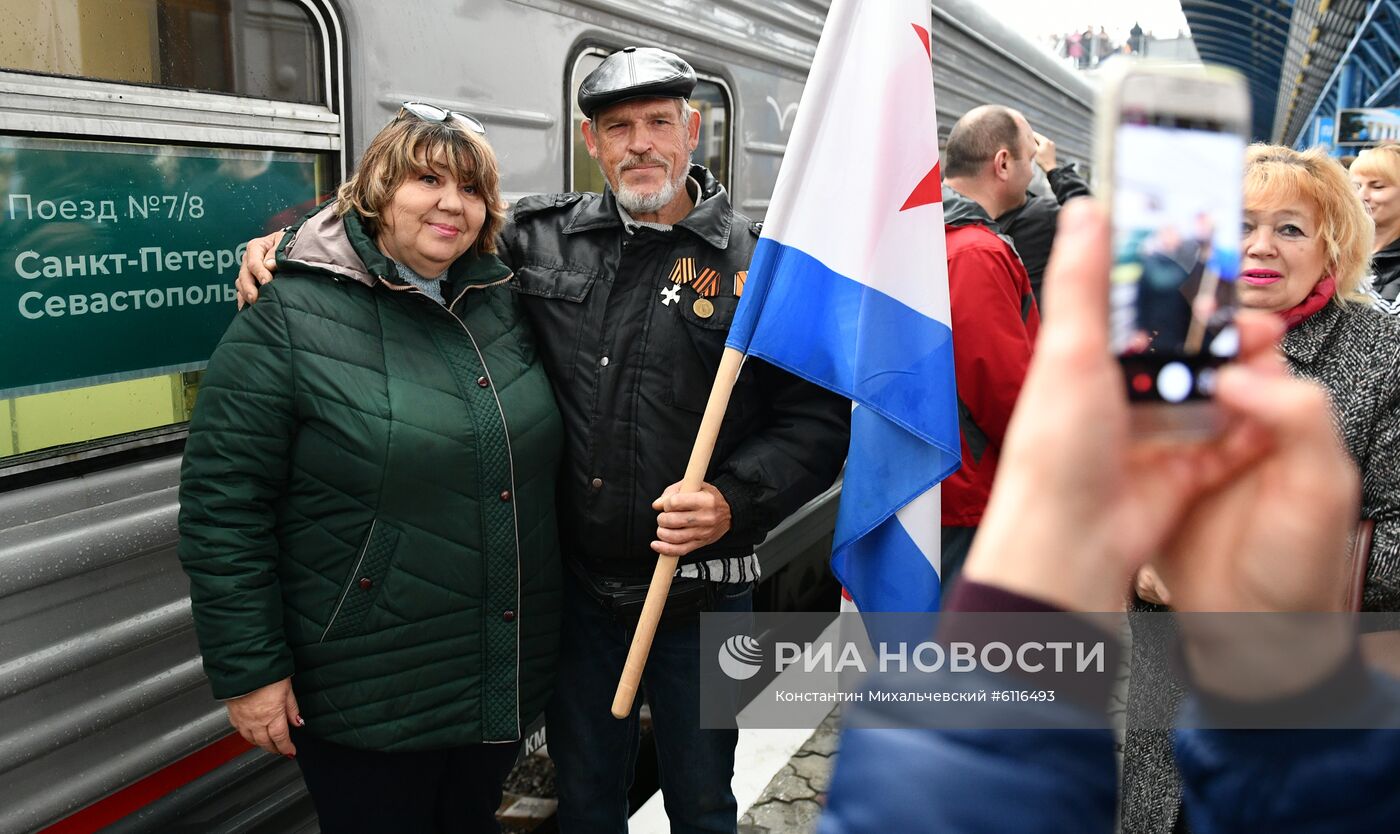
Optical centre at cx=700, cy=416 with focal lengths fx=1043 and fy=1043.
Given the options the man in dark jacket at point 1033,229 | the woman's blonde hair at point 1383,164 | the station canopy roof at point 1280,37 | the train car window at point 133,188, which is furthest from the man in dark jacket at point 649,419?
the station canopy roof at point 1280,37

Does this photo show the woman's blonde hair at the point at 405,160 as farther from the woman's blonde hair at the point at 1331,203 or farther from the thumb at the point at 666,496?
the woman's blonde hair at the point at 1331,203

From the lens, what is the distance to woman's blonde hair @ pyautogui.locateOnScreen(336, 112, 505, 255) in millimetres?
1891

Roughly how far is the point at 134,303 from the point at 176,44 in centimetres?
48

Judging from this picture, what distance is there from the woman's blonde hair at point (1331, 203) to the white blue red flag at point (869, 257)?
59 cm

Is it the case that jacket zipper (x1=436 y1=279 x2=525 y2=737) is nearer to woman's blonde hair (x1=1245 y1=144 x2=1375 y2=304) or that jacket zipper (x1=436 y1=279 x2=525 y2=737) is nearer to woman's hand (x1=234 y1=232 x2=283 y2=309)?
woman's hand (x1=234 y1=232 x2=283 y2=309)

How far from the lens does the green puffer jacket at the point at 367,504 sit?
173 cm

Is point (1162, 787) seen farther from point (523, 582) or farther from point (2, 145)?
point (2, 145)

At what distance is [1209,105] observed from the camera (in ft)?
2.11

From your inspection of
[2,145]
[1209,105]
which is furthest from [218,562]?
[1209,105]

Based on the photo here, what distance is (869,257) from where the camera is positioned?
82.5 inches

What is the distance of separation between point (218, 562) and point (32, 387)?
1.43 ft

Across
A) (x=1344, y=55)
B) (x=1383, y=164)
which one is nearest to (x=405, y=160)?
(x=1383, y=164)

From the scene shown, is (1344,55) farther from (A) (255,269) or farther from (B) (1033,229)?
(A) (255,269)

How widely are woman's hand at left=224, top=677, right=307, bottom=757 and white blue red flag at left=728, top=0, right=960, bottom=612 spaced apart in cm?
104
